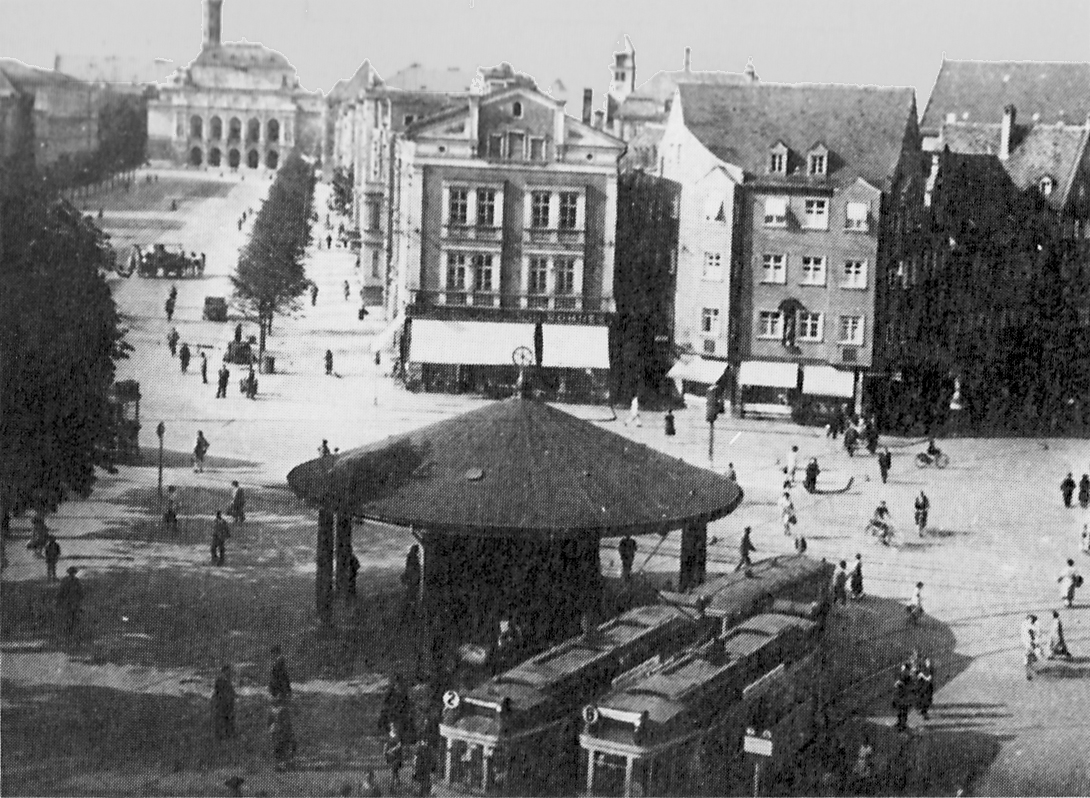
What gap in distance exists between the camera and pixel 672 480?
38.4 meters

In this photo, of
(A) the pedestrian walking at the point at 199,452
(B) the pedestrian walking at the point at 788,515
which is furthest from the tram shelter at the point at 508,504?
(A) the pedestrian walking at the point at 199,452

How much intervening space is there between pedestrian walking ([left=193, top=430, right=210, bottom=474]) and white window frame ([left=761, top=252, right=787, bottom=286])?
3083cm

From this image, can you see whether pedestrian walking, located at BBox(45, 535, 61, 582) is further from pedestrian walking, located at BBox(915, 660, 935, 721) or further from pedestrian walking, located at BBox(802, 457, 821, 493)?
pedestrian walking, located at BBox(802, 457, 821, 493)

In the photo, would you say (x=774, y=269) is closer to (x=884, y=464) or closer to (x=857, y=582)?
(x=884, y=464)

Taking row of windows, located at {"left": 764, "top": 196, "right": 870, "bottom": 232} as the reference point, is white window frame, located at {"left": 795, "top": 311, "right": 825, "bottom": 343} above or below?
below

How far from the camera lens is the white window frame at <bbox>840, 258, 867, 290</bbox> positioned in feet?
244

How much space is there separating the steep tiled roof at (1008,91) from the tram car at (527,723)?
238 ft

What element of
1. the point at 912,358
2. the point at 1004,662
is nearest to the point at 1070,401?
the point at 912,358

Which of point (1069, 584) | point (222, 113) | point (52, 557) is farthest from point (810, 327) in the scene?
point (222, 113)

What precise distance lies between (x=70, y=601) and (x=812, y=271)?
154 ft

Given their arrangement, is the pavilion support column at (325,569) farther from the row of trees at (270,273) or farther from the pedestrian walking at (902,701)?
the row of trees at (270,273)

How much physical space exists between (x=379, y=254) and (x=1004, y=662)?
68698 mm

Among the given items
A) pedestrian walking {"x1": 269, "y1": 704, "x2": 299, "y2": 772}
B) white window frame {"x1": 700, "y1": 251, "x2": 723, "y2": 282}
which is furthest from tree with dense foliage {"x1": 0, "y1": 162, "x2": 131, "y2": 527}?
white window frame {"x1": 700, "y1": 251, "x2": 723, "y2": 282}

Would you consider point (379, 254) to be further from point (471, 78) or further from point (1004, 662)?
point (1004, 662)
